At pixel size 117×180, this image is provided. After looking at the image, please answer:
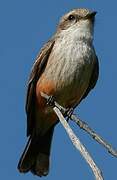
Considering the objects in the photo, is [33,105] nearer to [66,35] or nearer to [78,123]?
[66,35]

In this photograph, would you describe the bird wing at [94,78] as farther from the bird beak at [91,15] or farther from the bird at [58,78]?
the bird beak at [91,15]

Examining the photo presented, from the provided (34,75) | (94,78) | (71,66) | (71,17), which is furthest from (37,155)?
(71,17)

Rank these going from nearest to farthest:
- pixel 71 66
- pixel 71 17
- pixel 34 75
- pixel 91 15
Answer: pixel 71 66 < pixel 91 15 < pixel 34 75 < pixel 71 17

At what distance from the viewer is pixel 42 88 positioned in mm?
9734

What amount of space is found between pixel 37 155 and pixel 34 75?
156cm

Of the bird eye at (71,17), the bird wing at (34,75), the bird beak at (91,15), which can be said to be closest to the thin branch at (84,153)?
the bird wing at (34,75)

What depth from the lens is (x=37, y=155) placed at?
33.9ft

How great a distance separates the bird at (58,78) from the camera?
9.47m

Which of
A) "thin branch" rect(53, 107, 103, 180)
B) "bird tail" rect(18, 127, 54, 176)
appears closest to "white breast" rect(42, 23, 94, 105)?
"bird tail" rect(18, 127, 54, 176)

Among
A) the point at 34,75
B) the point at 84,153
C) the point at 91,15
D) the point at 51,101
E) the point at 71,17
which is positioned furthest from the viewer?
the point at 71,17

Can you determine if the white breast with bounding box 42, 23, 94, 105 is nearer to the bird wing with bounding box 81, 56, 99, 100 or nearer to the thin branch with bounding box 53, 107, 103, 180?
the bird wing with bounding box 81, 56, 99, 100

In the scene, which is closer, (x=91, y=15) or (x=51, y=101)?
(x=51, y=101)

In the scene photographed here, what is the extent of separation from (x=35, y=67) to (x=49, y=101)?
1262 millimetres

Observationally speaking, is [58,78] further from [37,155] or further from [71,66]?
[37,155]
